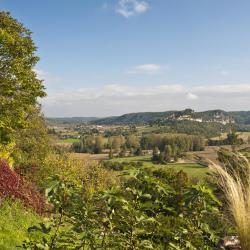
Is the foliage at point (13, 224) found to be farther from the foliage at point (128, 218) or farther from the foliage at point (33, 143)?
the foliage at point (33, 143)

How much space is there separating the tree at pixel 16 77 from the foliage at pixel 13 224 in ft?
30.3

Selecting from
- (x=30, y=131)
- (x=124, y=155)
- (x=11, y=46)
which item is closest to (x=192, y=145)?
(x=124, y=155)

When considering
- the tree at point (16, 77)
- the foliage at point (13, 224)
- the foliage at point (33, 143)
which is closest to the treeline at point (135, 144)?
the foliage at point (33, 143)

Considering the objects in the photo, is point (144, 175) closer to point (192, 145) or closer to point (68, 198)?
point (68, 198)

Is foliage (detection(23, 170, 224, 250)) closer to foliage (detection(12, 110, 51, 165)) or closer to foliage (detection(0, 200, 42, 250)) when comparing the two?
foliage (detection(0, 200, 42, 250))

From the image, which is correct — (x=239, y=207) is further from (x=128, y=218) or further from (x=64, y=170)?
(x=64, y=170)

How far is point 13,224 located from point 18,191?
213 inches

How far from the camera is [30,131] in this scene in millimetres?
38562

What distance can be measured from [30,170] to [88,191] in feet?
85.3

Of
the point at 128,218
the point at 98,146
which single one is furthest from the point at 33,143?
the point at 98,146

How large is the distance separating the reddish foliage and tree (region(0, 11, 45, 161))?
16.3 ft

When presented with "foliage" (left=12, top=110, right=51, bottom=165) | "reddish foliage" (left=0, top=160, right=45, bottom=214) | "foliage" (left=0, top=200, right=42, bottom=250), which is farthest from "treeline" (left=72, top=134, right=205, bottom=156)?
"foliage" (left=0, top=200, right=42, bottom=250)

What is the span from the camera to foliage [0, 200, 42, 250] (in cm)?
965

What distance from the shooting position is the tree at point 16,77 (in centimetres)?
2480
